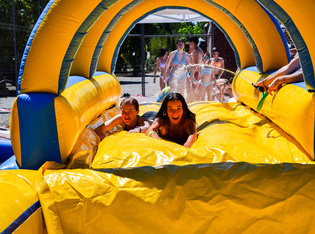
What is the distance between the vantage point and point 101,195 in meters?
1.95

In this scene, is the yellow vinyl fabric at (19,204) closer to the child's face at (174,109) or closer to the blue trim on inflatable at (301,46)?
the child's face at (174,109)

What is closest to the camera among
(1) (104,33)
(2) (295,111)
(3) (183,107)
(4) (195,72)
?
(2) (295,111)

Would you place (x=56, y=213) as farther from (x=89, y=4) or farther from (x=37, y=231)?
(x=89, y=4)

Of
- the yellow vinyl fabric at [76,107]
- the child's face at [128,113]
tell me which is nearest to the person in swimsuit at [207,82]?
the yellow vinyl fabric at [76,107]

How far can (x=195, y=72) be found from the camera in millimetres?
7371

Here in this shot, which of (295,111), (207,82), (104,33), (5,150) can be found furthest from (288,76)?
(207,82)

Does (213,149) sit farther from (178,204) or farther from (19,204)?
(19,204)

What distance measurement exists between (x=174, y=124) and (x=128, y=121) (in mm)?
509

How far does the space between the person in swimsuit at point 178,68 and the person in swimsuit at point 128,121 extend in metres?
3.44

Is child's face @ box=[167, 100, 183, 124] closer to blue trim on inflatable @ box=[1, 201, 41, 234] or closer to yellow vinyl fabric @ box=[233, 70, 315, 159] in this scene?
yellow vinyl fabric @ box=[233, 70, 315, 159]

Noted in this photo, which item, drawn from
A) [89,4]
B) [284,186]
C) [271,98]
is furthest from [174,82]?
[284,186]

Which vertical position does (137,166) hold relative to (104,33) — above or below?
below

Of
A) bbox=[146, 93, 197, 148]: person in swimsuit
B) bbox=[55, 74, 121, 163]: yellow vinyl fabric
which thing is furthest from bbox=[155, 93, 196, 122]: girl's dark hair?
bbox=[55, 74, 121, 163]: yellow vinyl fabric

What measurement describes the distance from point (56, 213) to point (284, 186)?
129 cm
